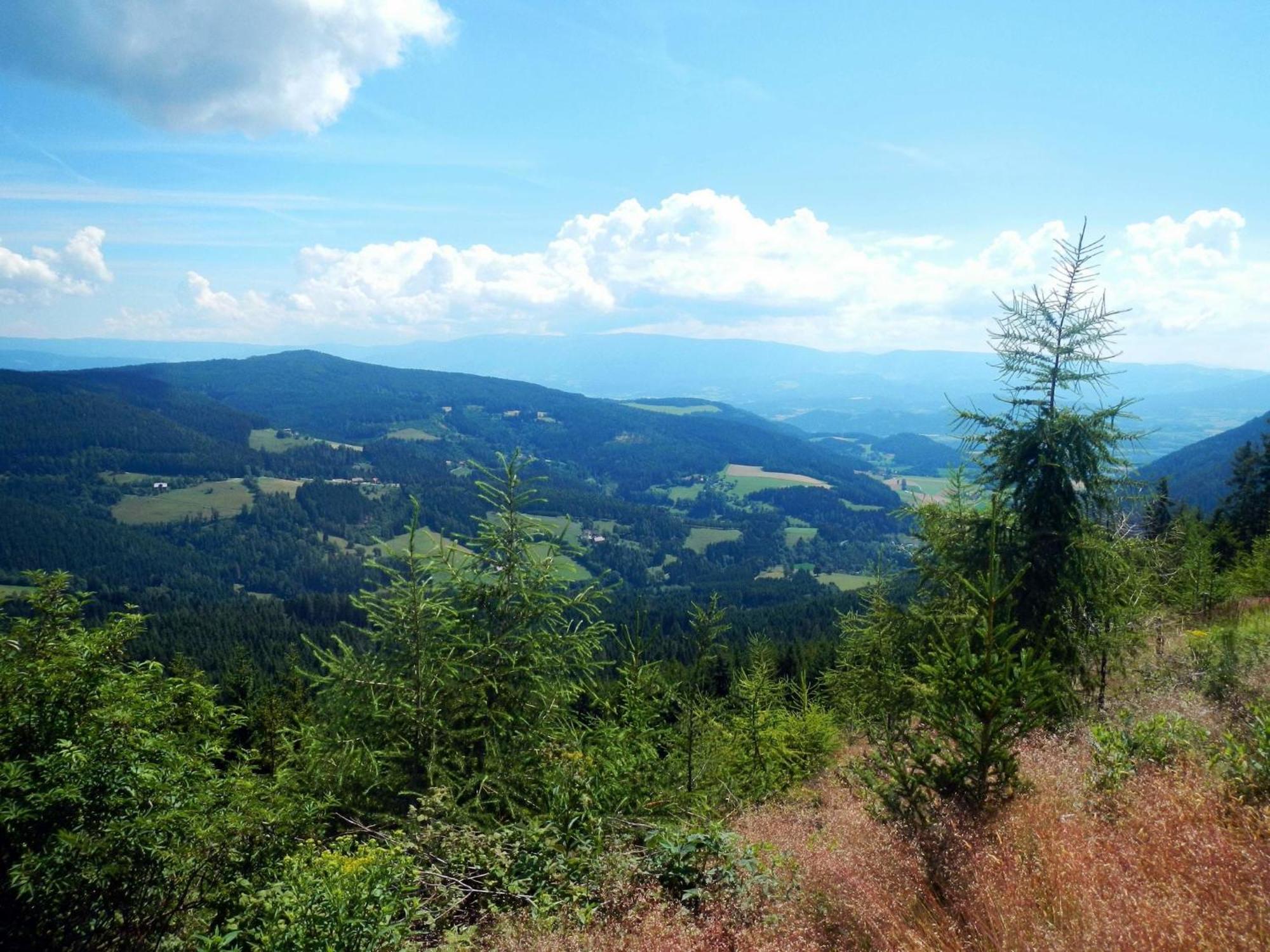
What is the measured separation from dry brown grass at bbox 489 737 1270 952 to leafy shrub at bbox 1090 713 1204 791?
6.2 inches

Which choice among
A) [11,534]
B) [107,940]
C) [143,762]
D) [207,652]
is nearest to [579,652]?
[143,762]

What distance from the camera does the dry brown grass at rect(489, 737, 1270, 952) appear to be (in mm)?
3135

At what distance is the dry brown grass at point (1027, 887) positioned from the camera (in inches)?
123

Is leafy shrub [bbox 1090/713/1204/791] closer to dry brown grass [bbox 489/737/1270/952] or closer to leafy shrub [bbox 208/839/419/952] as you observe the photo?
dry brown grass [bbox 489/737/1270/952]

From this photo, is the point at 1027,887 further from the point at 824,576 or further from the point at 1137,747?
the point at 824,576

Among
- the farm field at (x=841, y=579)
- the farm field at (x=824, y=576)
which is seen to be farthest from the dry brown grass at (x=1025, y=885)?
the farm field at (x=841, y=579)

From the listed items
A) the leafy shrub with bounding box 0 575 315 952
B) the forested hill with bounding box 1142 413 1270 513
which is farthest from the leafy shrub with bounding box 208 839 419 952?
the forested hill with bounding box 1142 413 1270 513

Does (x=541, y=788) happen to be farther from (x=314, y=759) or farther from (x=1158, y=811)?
(x=1158, y=811)

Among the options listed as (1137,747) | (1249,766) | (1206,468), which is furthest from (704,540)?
(1249,766)

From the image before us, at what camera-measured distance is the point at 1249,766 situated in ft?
14.1

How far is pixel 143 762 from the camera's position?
5.98 metres

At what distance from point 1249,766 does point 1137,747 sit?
963mm

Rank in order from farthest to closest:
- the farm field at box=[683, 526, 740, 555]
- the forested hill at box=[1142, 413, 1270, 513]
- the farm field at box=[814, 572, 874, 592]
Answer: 1. the farm field at box=[683, 526, 740, 555]
2. the farm field at box=[814, 572, 874, 592]
3. the forested hill at box=[1142, 413, 1270, 513]

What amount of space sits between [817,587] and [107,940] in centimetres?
13845
